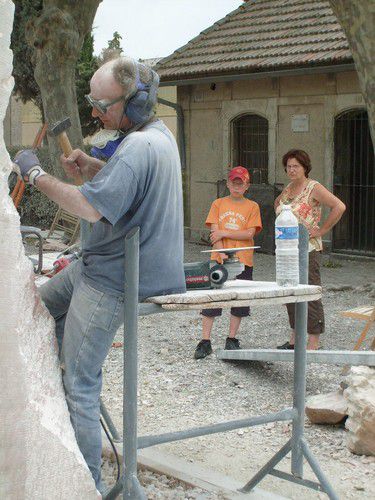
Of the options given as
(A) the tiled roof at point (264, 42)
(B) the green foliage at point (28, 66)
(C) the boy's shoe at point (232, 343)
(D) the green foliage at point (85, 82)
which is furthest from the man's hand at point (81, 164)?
(D) the green foliage at point (85, 82)

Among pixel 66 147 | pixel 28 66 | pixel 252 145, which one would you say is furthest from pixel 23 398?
pixel 28 66

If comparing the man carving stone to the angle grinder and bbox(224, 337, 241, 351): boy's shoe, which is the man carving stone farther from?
bbox(224, 337, 241, 351): boy's shoe

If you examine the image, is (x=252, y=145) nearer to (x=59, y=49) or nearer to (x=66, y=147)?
(x=59, y=49)

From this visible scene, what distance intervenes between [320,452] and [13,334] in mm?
2576

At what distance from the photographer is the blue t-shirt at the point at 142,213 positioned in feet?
11.2

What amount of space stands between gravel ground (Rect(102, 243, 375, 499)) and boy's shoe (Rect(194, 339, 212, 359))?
0.07 metres

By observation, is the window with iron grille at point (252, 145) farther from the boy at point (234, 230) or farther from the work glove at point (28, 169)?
the work glove at point (28, 169)

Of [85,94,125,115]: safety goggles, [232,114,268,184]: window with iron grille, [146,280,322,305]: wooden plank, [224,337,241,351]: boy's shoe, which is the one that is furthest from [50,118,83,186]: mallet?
[232,114,268,184]: window with iron grille

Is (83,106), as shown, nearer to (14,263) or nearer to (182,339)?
(182,339)

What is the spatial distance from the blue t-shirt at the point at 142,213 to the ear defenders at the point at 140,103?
0.16ft

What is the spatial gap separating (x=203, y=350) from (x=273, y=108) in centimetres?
879

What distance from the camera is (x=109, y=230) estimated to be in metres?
3.63

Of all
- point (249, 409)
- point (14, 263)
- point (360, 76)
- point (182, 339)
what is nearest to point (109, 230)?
point (14, 263)

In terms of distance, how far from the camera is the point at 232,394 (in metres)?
6.41
